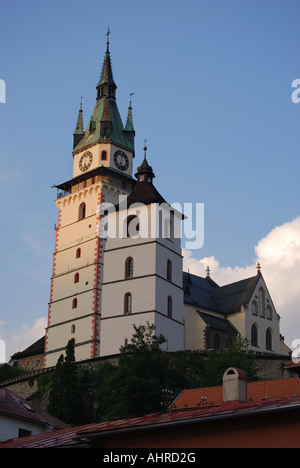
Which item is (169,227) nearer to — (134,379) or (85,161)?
(85,161)

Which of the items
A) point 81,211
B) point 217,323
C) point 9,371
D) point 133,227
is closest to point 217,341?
point 217,323

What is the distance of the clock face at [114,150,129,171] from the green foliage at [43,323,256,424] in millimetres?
23242

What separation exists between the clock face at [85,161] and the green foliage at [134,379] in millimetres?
Result: 23779

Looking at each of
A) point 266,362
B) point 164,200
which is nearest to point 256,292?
point 164,200

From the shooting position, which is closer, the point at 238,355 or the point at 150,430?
the point at 150,430

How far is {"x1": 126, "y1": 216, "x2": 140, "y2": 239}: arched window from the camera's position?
64.6 metres

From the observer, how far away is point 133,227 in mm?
64938

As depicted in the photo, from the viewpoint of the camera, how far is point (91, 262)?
230 feet

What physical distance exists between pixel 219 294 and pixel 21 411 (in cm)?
3991

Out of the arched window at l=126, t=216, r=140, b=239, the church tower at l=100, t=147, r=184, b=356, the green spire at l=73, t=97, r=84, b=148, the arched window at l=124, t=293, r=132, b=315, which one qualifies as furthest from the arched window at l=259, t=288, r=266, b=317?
the green spire at l=73, t=97, r=84, b=148

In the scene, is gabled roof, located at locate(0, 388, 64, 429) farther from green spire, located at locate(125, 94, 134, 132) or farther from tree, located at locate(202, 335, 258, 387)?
green spire, located at locate(125, 94, 134, 132)

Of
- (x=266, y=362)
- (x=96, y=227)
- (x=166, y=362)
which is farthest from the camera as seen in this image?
(x=96, y=227)
